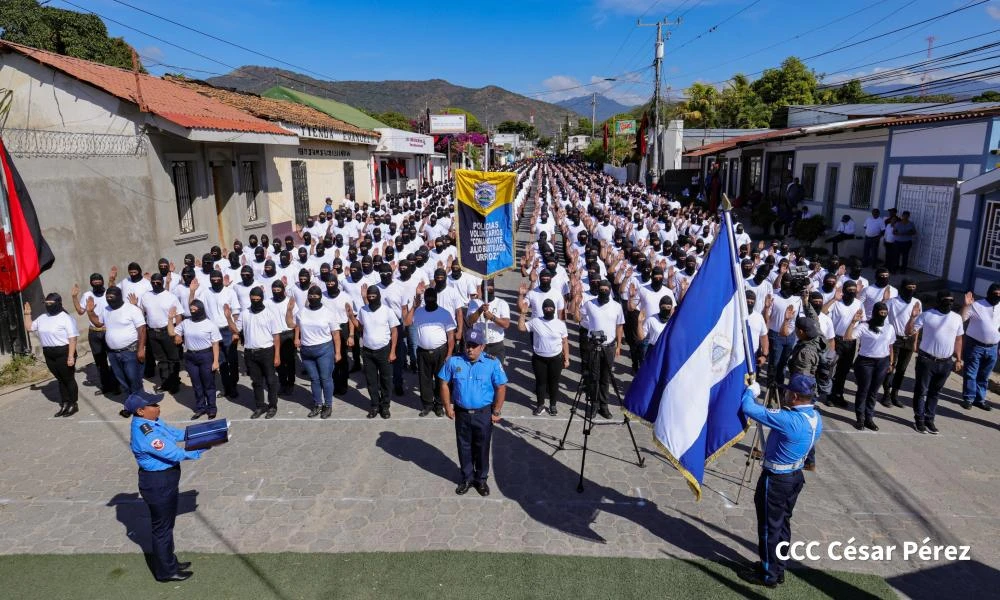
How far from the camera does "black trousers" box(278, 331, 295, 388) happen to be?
7.86 m

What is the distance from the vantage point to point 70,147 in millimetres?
10438

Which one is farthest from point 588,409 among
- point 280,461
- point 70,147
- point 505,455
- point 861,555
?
point 70,147

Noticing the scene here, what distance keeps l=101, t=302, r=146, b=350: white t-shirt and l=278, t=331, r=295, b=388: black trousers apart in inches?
63.8

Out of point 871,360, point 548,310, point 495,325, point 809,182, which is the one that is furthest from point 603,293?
point 809,182

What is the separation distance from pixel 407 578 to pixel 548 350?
3.15 metres

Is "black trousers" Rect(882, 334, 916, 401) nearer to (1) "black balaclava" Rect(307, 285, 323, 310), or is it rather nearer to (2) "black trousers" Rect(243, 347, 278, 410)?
(1) "black balaclava" Rect(307, 285, 323, 310)

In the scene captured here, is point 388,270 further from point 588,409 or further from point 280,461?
point 588,409

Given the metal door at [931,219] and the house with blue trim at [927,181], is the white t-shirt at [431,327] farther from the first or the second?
the metal door at [931,219]

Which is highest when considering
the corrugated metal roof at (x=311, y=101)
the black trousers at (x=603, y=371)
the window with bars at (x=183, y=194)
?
the corrugated metal roof at (x=311, y=101)

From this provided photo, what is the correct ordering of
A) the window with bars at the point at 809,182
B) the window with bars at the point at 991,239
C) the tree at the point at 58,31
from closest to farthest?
the window with bars at the point at 991,239, the window with bars at the point at 809,182, the tree at the point at 58,31

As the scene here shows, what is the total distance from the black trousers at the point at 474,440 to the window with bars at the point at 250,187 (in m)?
13.2

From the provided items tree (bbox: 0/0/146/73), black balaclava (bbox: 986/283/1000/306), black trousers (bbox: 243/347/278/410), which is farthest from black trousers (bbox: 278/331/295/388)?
tree (bbox: 0/0/146/73)

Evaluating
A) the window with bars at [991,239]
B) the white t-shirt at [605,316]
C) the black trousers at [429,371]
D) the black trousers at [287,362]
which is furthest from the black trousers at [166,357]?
the window with bars at [991,239]

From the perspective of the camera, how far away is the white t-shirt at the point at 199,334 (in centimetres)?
696
